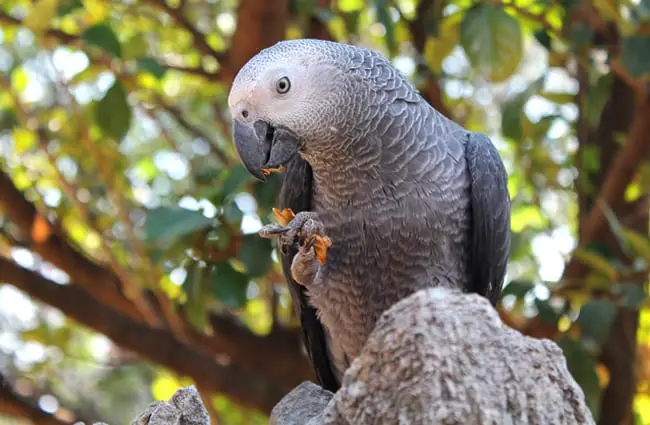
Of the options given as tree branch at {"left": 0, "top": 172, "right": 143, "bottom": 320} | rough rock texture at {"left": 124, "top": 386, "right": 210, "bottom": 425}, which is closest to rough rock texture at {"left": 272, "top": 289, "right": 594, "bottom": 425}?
rough rock texture at {"left": 124, "top": 386, "right": 210, "bottom": 425}

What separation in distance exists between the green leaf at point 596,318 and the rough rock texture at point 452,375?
977mm

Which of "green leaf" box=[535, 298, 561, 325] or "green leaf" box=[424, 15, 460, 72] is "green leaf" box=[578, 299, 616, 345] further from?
"green leaf" box=[424, 15, 460, 72]

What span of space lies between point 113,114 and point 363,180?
88 cm

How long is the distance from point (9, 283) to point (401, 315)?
1.84m

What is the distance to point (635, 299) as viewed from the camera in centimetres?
183

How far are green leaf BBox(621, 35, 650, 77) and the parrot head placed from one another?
0.81 meters

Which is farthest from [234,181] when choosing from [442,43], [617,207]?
[617,207]

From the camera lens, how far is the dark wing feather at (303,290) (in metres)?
1.59

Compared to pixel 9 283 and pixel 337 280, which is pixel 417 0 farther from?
pixel 9 283

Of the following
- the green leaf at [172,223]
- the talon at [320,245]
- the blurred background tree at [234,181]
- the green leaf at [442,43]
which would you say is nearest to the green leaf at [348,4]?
the blurred background tree at [234,181]

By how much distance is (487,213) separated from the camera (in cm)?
151

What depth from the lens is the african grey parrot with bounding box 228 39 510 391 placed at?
136cm

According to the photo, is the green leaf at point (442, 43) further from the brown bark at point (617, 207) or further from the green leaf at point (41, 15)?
the green leaf at point (41, 15)

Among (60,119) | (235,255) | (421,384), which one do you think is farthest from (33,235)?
(421,384)
